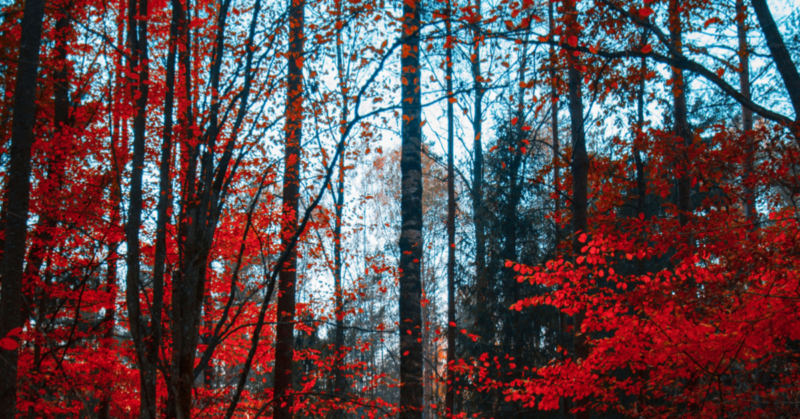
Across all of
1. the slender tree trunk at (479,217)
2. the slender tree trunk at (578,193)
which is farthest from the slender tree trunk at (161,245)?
the slender tree trunk at (479,217)

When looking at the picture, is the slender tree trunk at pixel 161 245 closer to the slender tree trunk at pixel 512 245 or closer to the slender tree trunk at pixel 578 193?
the slender tree trunk at pixel 578 193

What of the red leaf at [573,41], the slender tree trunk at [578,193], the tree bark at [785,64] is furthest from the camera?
the slender tree trunk at [578,193]

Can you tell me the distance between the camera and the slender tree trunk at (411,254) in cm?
409

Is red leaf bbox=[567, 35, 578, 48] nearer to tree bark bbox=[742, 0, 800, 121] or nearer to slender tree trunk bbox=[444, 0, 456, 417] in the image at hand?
tree bark bbox=[742, 0, 800, 121]

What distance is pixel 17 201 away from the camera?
10.4ft

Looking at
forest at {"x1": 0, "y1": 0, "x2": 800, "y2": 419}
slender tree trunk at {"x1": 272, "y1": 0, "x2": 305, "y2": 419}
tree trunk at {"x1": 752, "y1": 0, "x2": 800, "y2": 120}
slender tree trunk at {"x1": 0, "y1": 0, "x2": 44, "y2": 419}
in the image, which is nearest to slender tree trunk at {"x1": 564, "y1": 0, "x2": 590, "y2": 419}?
forest at {"x1": 0, "y1": 0, "x2": 800, "y2": 419}

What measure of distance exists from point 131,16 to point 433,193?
17649 millimetres

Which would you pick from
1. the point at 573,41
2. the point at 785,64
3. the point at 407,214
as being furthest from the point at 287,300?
the point at 785,64

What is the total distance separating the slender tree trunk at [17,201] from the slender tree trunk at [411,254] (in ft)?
8.99

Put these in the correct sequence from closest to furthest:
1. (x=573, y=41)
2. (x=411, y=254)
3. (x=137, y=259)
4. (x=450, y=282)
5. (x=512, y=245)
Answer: (x=137, y=259) → (x=573, y=41) → (x=411, y=254) → (x=450, y=282) → (x=512, y=245)

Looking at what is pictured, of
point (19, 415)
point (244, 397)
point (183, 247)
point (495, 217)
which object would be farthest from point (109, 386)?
point (495, 217)

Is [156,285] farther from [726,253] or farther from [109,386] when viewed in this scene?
[109,386]

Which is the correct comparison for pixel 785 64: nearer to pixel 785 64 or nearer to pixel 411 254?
pixel 785 64

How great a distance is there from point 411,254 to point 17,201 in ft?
10.3
